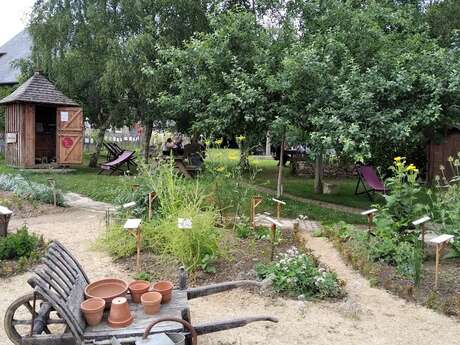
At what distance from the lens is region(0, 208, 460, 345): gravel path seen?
11.1 feet

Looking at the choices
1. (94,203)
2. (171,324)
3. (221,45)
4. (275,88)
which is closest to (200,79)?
(221,45)

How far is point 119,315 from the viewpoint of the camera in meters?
2.76

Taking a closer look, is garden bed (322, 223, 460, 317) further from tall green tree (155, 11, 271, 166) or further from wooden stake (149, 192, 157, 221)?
tall green tree (155, 11, 271, 166)

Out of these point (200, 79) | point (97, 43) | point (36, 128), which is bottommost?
point (36, 128)

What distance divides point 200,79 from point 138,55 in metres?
4.76

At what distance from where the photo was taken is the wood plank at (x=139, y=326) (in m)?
2.62

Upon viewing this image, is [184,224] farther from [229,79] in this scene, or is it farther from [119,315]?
[229,79]

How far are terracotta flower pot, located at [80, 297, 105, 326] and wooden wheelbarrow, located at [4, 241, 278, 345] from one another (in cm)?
3

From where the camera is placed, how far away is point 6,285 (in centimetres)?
442

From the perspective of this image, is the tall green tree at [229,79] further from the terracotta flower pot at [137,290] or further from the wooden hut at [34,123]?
the wooden hut at [34,123]

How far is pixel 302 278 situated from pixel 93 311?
84.6 inches

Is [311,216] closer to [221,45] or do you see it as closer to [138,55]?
[221,45]

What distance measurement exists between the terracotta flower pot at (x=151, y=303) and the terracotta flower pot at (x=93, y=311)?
0.27 meters

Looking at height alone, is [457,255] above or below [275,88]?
below
